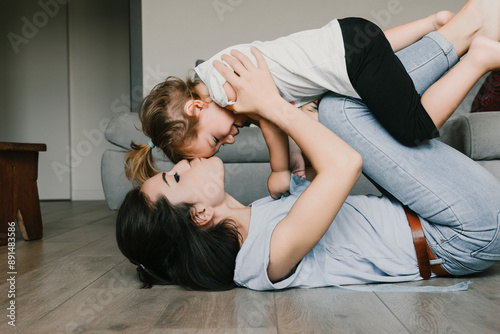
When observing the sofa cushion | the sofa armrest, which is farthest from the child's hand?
the sofa cushion

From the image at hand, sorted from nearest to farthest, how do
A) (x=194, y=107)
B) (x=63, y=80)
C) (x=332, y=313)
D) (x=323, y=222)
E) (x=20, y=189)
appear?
1. (x=332, y=313)
2. (x=323, y=222)
3. (x=194, y=107)
4. (x=20, y=189)
5. (x=63, y=80)

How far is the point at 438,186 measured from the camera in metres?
1.11

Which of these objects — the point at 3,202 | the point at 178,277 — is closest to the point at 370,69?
the point at 178,277

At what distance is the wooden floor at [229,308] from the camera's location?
2.69 ft

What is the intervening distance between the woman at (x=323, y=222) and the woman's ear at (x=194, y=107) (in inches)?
6.4

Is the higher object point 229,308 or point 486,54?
point 486,54

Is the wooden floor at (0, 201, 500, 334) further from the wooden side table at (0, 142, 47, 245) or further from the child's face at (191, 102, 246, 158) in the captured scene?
the wooden side table at (0, 142, 47, 245)

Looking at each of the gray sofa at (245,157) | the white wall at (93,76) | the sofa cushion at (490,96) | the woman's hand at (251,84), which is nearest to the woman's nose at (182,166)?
the woman's hand at (251,84)

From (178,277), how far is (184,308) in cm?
17

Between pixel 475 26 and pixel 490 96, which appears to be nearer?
pixel 475 26

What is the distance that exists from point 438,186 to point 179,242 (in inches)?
26.2

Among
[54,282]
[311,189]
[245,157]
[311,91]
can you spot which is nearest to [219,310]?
[311,189]

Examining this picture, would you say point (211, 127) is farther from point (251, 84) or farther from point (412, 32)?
point (412, 32)

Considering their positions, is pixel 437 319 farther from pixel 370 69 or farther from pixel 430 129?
pixel 370 69
